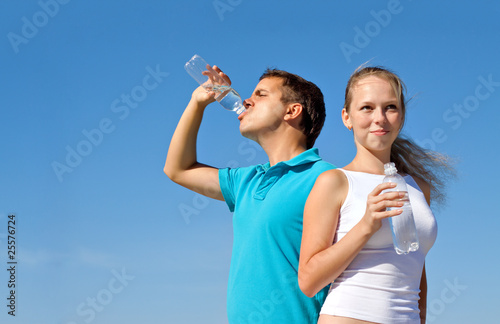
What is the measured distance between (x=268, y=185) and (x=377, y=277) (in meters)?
1.52

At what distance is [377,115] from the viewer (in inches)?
137

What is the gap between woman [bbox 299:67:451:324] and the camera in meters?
3.12

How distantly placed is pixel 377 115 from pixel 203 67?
2914 mm

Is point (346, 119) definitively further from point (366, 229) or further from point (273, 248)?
point (273, 248)

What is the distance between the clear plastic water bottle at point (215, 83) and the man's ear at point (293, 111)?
1.73 feet

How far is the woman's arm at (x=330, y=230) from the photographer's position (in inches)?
119

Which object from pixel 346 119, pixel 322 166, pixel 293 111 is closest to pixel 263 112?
pixel 293 111

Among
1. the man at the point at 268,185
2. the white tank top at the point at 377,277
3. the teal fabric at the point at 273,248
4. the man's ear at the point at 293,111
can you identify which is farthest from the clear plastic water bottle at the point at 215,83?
the white tank top at the point at 377,277

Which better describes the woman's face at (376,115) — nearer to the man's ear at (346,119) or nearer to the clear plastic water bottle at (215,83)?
the man's ear at (346,119)

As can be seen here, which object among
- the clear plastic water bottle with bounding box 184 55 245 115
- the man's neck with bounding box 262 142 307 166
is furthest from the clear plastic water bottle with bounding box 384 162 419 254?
the clear plastic water bottle with bounding box 184 55 245 115

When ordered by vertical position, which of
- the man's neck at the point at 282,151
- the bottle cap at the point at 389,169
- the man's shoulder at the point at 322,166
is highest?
the man's neck at the point at 282,151

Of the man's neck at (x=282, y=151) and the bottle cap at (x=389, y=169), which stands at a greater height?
the man's neck at (x=282, y=151)

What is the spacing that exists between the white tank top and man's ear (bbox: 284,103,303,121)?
5.76ft

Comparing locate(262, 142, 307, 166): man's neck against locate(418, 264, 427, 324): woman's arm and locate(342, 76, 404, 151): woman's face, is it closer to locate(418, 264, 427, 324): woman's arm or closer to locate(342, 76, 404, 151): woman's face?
locate(342, 76, 404, 151): woman's face
